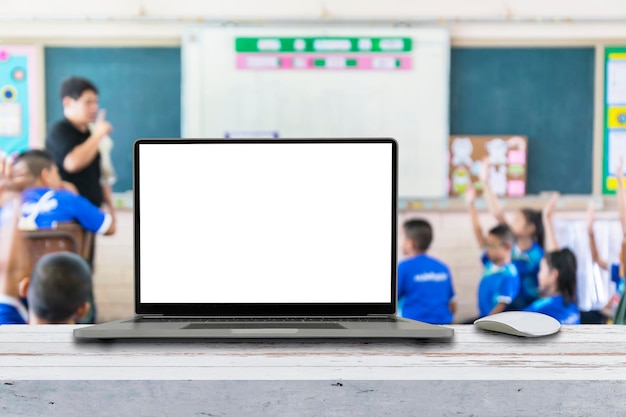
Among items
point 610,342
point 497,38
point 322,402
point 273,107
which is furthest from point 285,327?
point 497,38

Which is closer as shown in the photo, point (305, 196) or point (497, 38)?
point (305, 196)

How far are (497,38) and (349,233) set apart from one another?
124 inches

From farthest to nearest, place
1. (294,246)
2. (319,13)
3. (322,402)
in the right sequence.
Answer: (319,13) < (294,246) < (322,402)

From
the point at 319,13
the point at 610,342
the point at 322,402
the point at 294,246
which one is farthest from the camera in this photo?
the point at 319,13

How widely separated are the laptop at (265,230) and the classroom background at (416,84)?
2.85 metres

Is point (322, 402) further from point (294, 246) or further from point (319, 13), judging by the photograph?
point (319, 13)

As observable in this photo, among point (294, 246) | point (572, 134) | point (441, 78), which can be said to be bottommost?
point (294, 246)

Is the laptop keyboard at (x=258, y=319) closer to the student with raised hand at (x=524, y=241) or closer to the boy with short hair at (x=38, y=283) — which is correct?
the boy with short hair at (x=38, y=283)

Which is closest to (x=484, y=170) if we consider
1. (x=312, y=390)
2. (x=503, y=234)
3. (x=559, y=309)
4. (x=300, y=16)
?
(x=503, y=234)

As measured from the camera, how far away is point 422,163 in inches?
151

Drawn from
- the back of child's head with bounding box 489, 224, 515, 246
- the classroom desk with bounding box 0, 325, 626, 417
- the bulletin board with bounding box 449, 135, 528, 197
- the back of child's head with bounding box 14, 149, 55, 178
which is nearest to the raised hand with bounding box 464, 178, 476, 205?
the bulletin board with bounding box 449, 135, 528, 197

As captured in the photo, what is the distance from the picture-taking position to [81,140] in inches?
149

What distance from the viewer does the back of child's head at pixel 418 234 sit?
3.70 metres

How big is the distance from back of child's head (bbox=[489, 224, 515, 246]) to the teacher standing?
2.08 meters
